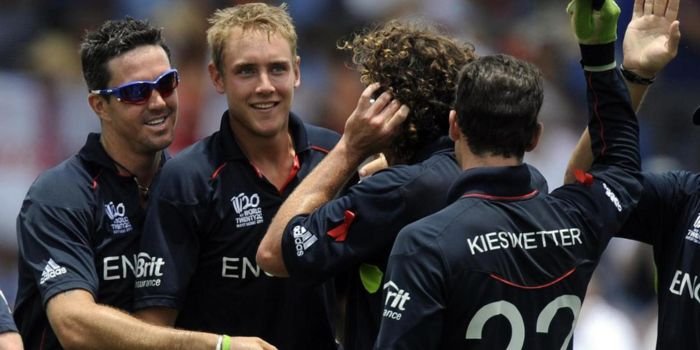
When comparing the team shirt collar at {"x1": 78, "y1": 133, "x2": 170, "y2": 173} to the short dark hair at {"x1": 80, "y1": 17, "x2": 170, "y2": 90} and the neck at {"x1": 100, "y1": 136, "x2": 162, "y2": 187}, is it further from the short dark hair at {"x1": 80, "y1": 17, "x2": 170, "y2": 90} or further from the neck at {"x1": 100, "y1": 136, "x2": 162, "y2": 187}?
the short dark hair at {"x1": 80, "y1": 17, "x2": 170, "y2": 90}

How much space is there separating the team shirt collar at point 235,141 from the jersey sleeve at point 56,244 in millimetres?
578

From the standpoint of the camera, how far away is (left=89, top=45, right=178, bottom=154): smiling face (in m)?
4.95

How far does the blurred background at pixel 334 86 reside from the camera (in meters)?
8.12

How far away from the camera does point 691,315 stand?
4.40 m

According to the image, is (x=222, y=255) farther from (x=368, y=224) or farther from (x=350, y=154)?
(x=368, y=224)

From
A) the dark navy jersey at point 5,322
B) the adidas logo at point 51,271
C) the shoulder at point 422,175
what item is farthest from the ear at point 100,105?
the shoulder at point 422,175

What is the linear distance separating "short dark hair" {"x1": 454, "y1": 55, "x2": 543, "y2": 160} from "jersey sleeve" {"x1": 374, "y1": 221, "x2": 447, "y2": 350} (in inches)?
13.8

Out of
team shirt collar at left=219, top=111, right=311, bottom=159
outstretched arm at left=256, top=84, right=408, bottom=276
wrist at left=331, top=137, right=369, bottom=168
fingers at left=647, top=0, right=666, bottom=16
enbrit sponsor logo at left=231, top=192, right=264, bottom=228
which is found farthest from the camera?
team shirt collar at left=219, top=111, right=311, bottom=159

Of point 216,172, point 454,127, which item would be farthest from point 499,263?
point 216,172

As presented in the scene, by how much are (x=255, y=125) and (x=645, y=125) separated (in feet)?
15.8

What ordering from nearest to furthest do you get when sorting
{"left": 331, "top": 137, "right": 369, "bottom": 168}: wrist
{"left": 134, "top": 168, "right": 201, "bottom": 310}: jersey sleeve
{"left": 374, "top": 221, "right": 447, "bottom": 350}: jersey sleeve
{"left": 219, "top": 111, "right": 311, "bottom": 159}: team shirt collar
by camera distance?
{"left": 374, "top": 221, "right": 447, "bottom": 350}: jersey sleeve
{"left": 331, "top": 137, "right": 369, "bottom": 168}: wrist
{"left": 134, "top": 168, "right": 201, "bottom": 310}: jersey sleeve
{"left": 219, "top": 111, "right": 311, "bottom": 159}: team shirt collar

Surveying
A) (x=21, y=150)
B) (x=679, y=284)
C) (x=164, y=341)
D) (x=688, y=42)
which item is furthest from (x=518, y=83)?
(x=688, y=42)

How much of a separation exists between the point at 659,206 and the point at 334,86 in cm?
442

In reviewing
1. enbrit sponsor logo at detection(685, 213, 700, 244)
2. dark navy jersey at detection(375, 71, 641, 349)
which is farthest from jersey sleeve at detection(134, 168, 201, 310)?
enbrit sponsor logo at detection(685, 213, 700, 244)
